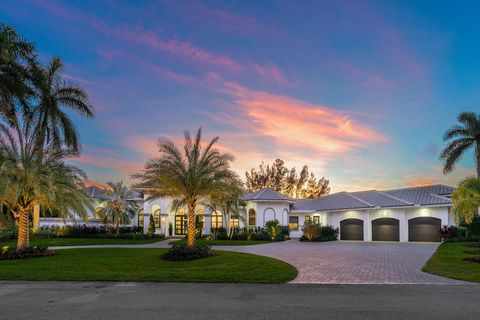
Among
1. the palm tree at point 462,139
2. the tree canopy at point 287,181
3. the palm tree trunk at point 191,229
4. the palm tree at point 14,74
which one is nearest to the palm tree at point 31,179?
the palm tree at point 14,74

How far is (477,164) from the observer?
32.7 m

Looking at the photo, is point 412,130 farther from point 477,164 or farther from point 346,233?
point 346,233

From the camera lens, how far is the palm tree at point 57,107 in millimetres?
20938

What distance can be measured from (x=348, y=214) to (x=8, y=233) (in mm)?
30959

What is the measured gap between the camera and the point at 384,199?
117 ft

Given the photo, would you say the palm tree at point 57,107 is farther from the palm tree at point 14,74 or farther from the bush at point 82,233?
the bush at point 82,233

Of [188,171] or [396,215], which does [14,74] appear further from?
[396,215]

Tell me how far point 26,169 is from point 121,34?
319 inches

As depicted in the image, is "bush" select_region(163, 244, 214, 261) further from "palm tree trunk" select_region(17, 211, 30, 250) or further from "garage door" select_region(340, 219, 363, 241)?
"garage door" select_region(340, 219, 363, 241)

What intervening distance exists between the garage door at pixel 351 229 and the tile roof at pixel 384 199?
155 cm

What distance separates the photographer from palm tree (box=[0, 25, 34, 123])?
17.7m

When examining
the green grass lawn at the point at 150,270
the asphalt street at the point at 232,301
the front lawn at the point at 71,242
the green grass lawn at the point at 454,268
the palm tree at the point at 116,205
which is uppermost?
the palm tree at the point at 116,205

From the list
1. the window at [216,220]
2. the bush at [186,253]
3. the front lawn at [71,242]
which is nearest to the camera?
the bush at [186,253]

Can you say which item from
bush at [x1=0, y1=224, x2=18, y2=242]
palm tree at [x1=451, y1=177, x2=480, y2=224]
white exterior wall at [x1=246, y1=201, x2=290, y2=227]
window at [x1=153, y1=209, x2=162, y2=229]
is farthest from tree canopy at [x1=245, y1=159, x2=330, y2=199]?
palm tree at [x1=451, y1=177, x2=480, y2=224]
